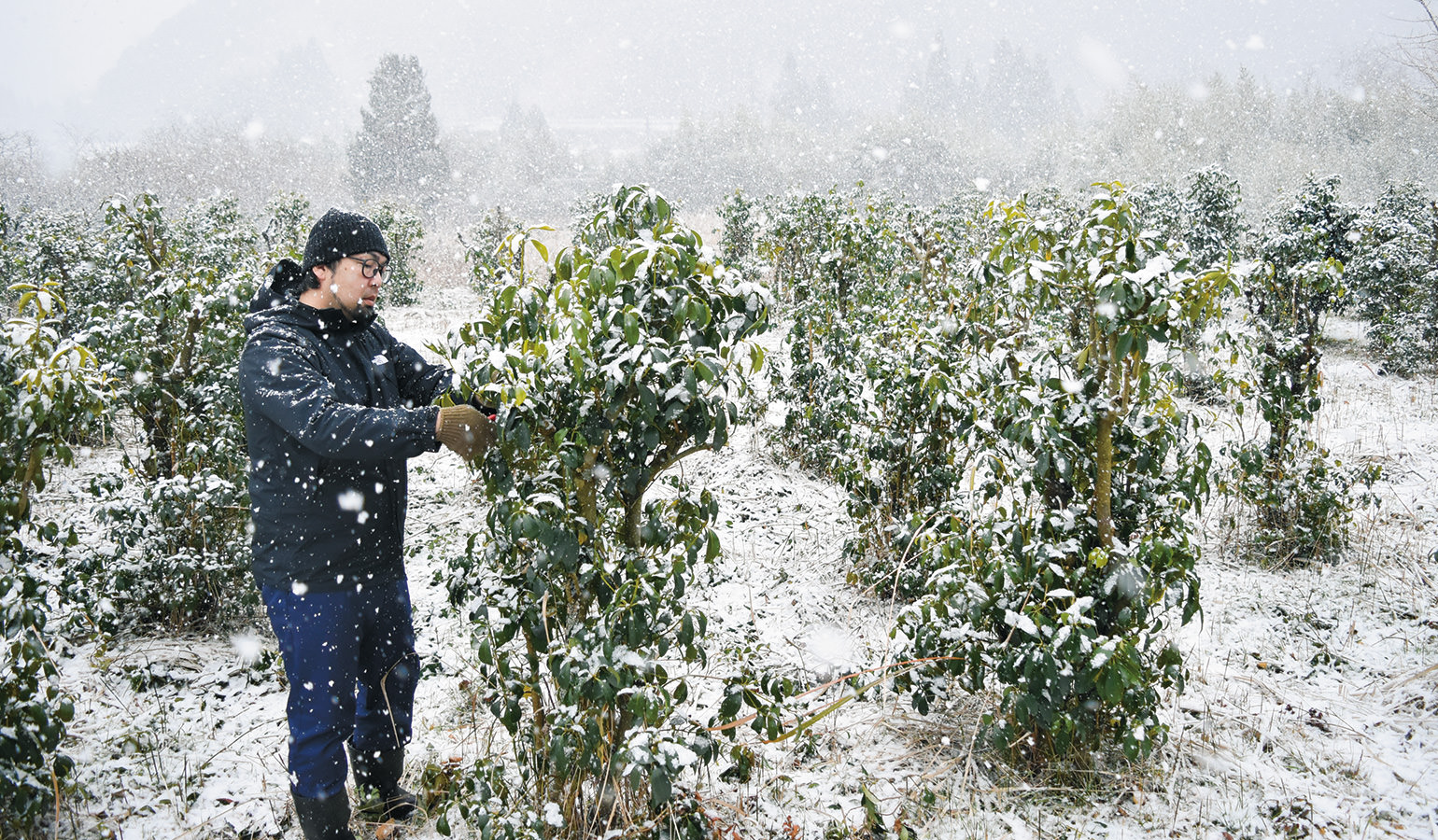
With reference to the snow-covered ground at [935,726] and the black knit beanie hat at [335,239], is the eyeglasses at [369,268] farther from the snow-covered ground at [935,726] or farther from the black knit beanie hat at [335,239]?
the snow-covered ground at [935,726]

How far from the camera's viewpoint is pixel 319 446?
7.21ft

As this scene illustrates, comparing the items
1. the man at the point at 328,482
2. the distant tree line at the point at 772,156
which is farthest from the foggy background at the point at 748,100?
the man at the point at 328,482

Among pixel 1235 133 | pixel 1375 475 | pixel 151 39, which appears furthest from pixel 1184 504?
pixel 151 39

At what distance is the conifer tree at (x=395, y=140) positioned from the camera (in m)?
39.9

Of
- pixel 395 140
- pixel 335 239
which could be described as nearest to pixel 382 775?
pixel 335 239

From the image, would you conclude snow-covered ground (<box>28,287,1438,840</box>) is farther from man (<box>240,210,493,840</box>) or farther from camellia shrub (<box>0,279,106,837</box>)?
camellia shrub (<box>0,279,106,837</box>)

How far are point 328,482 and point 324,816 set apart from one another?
1.11 meters

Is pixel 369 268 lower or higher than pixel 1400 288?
higher

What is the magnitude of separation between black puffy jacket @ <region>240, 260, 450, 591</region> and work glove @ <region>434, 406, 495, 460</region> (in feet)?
0.26

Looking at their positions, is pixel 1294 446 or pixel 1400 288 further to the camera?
pixel 1400 288

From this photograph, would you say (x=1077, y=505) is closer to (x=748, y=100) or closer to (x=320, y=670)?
(x=320, y=670)

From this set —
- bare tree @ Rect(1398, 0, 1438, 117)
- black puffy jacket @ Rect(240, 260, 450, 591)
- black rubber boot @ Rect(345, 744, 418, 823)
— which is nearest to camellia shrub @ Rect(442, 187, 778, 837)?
black puffy jacket @ Rect(240, 260, 450, 591)

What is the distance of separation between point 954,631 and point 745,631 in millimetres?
1769

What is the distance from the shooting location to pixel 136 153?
44469 mm
